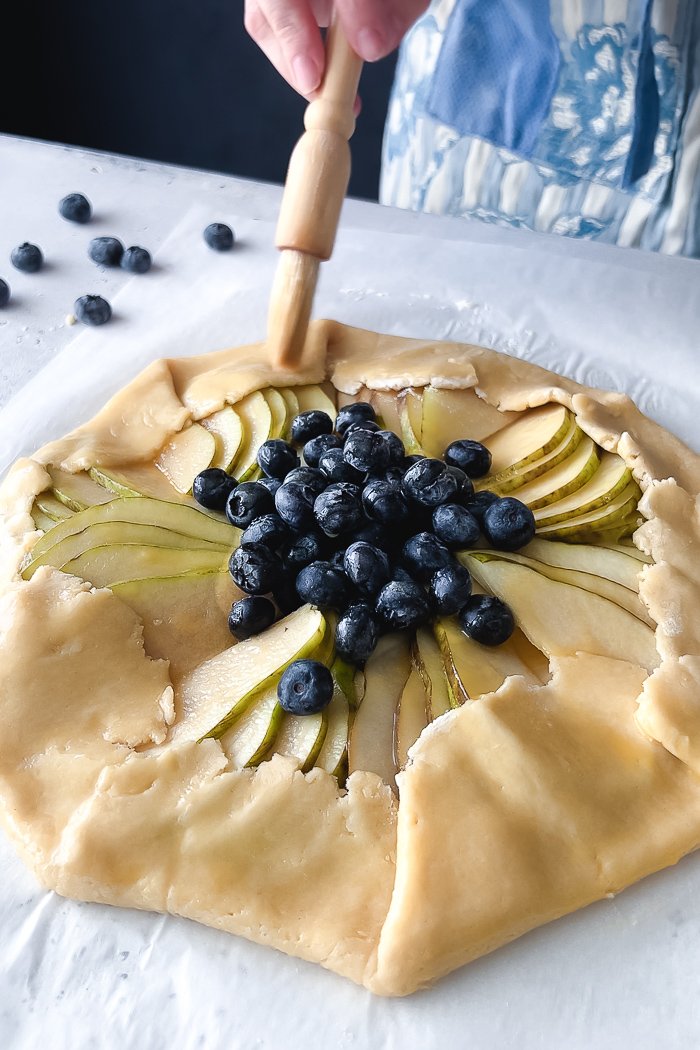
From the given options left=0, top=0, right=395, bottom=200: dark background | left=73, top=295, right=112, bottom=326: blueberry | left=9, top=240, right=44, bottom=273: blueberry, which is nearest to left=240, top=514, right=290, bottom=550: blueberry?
left=73, top=295, right=112, bottom=326: blueberry

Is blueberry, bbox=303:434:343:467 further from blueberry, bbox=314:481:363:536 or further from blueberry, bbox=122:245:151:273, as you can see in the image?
blueberry, bbox=122:245:151:273

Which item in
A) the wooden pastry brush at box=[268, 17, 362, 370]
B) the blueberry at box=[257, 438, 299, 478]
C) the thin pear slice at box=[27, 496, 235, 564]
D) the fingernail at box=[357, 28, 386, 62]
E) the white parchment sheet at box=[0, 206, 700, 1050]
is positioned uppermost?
the fingernail at box=[357, 28, 386, 62]

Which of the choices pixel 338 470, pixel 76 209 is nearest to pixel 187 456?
pixel 338 470

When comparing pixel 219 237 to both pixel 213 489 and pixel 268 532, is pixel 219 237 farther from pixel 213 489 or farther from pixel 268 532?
pixel 268 532

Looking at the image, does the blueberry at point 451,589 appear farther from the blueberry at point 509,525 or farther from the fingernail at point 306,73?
the fingernail at point 306,73

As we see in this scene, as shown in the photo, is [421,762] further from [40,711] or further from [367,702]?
[40,711]

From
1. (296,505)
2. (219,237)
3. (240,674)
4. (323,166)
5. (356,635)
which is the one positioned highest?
(323,166)
